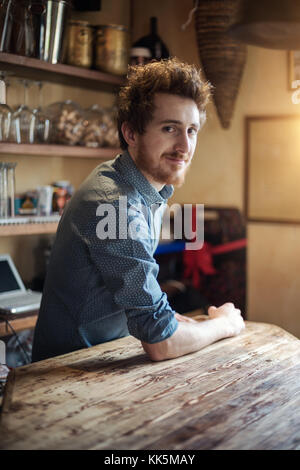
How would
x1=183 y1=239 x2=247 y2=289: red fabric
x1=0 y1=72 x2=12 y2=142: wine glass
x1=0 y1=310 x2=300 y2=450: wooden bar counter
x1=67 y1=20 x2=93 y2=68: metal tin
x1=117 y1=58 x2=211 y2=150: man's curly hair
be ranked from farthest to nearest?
1. x1=183 y1=239 x2=247 y2=289: red fabric
2. x1=67 y1=20 x2=93 y2=68: metal tin
3. x1=0 y1=72 x2=12 y2=142: wine glass
4. x1=117 y1=58 x2=211 y2=150: man's curly hair
5. x1=0 y1=310 x2=300 y2=450: wooden bar counter

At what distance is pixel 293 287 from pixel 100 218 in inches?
78.9

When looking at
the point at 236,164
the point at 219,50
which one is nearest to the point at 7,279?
the point at 236,164

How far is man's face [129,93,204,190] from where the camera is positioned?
1.71 metres

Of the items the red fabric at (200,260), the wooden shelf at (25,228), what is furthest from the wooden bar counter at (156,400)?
the red fabric at (200,260)

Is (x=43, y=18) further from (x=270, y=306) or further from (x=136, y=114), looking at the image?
(x=270, y=306)

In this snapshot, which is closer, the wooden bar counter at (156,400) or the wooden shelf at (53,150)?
the wooden bar counter at (156,400)

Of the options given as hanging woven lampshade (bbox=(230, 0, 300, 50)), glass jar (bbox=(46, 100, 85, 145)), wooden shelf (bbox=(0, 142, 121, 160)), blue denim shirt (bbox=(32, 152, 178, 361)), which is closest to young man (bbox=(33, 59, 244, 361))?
blue denim shirt (bbox=(32, 152, 178, 361))

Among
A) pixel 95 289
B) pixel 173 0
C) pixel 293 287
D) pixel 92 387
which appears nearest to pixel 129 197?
pixel 95 289

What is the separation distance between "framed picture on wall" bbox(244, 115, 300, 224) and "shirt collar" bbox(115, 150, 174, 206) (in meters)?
1.68

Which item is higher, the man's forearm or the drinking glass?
the drinking glass

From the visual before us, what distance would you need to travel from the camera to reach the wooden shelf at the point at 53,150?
2.72 m

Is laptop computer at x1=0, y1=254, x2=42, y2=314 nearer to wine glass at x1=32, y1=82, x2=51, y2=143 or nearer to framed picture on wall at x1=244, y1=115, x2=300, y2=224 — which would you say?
wine glass at x1=32, y1=82, x2=51, y2=143

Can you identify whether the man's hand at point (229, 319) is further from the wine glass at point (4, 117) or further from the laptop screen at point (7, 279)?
the wine glass at point (4, 117)

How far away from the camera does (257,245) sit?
3.44m
